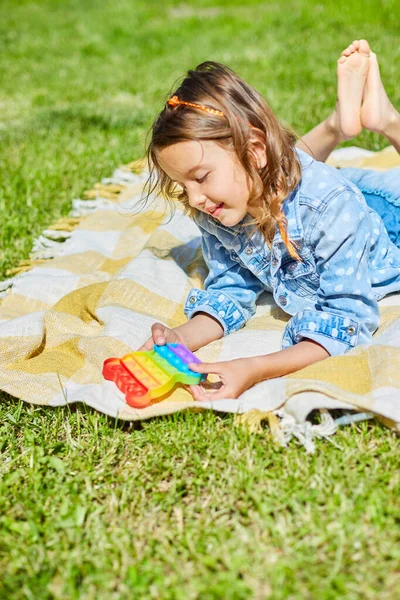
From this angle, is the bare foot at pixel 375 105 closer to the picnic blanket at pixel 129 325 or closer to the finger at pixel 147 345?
the picnic blanket at pixel 129 325

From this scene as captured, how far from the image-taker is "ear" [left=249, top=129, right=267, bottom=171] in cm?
203

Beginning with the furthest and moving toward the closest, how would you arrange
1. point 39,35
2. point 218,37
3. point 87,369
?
point 39,35
point 218,37
point 87,369

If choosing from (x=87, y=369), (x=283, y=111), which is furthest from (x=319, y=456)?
(x=283, y=111)

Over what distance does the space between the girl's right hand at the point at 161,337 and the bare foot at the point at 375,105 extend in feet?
3.85

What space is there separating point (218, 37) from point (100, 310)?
17.7 feet

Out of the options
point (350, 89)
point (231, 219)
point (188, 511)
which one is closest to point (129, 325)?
point (231, 219)

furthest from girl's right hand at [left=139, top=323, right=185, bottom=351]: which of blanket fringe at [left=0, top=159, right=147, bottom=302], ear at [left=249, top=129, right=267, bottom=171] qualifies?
blanket fringe at [left=0, top=159, right=147, bottom=302]

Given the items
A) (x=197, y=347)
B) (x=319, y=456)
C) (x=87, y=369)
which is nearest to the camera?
(x=319, y=456)

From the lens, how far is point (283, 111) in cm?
448

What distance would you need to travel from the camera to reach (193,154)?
197 cm

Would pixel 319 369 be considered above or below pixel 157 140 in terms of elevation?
below

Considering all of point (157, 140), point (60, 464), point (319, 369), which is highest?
point (157, 140)

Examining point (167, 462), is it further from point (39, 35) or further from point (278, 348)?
point (39, 35)

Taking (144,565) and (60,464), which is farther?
(60,464)
